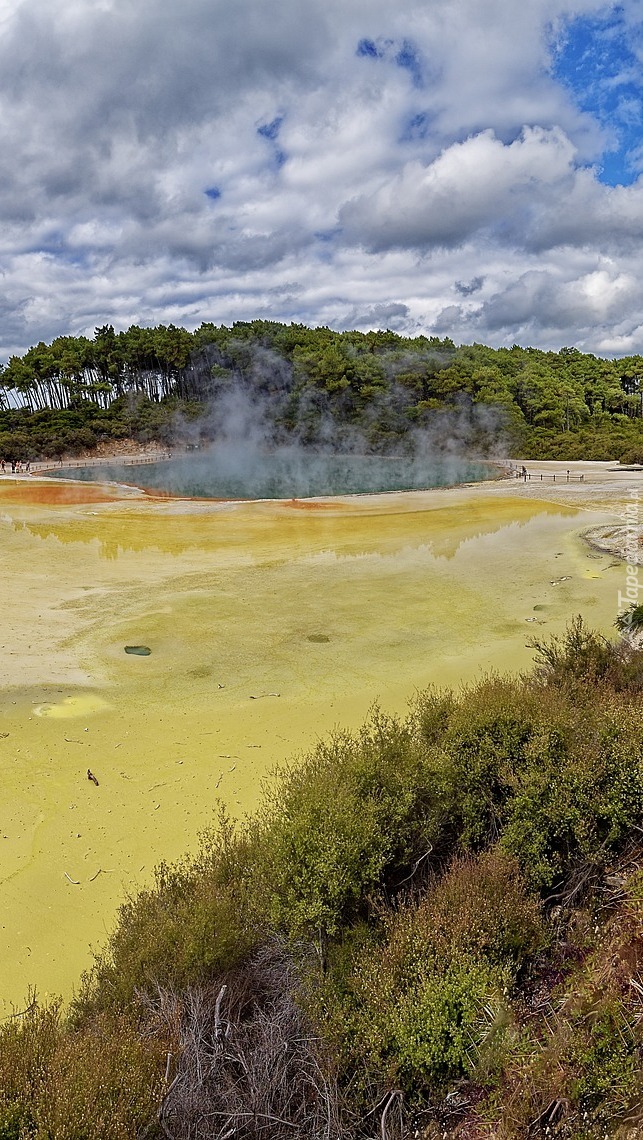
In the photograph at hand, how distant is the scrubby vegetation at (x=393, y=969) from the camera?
3381mm

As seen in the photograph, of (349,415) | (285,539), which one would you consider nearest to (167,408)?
(349,415)

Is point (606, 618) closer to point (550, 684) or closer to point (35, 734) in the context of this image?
point (550, 684)

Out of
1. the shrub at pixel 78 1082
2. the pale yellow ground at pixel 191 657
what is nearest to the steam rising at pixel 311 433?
the pale yellow ground at pixel 191 657

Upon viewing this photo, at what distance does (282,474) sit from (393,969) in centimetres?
4714

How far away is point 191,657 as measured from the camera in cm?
1255

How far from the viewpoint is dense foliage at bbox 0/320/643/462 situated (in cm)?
6353

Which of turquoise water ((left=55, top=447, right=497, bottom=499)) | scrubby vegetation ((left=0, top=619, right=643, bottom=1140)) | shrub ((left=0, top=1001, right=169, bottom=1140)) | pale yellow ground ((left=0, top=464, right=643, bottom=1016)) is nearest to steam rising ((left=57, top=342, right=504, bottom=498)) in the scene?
turquoise water ((left=55, top=447, right=497, bottom=499))

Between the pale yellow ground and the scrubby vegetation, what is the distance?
5.76 ft

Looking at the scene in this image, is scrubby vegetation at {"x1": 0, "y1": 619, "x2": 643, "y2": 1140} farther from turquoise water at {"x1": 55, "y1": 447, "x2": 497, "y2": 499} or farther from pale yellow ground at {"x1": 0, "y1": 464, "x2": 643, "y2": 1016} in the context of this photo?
turquoise water at {"x1": 55, "y1": 447, "x2": 497, "y2": 499}

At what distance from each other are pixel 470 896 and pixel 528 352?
8824cm

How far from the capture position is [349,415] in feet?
223

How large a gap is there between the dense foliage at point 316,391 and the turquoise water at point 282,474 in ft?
16.2

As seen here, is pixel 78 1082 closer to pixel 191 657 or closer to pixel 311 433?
pixel 191 657

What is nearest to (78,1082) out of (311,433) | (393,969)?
(393,969)
